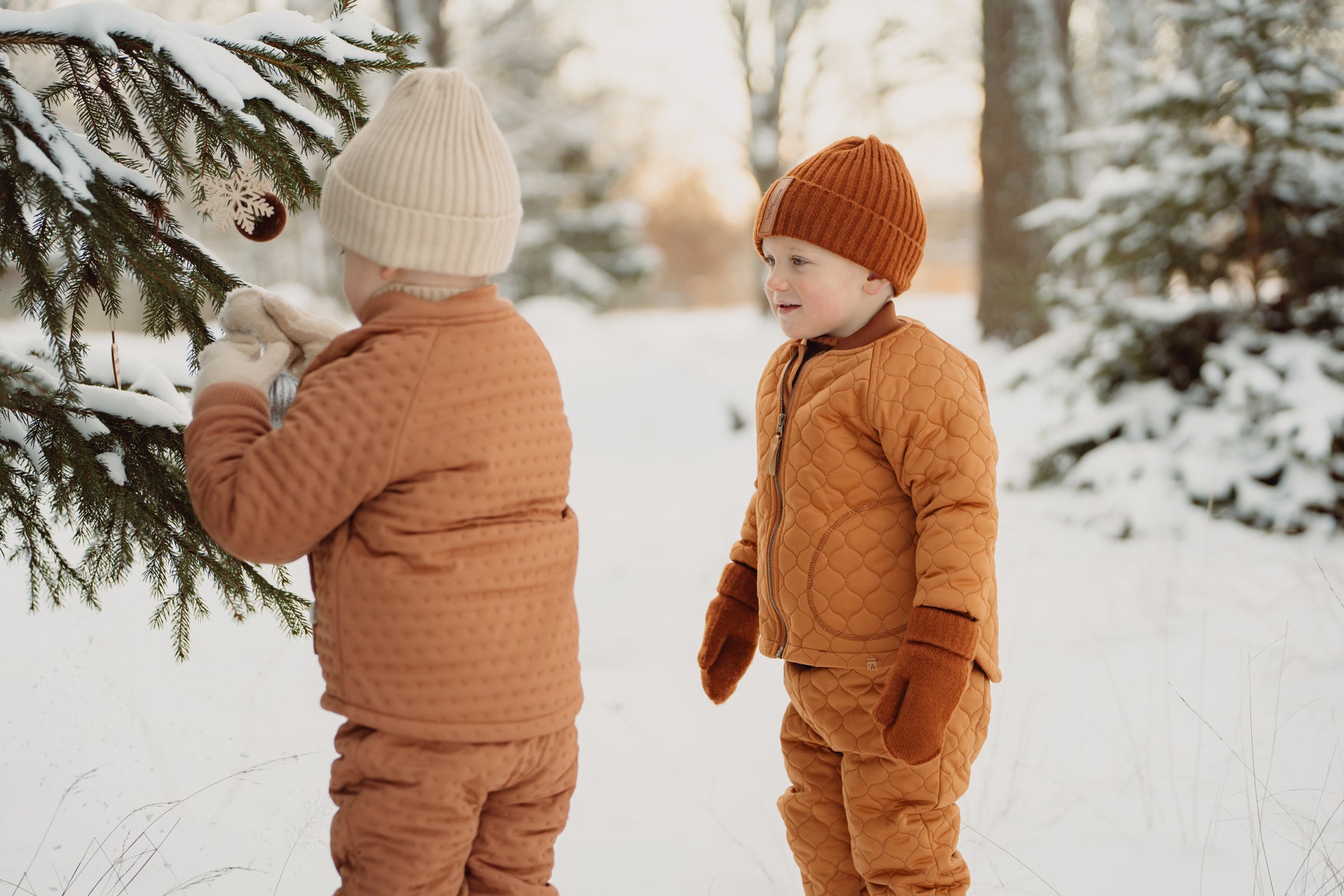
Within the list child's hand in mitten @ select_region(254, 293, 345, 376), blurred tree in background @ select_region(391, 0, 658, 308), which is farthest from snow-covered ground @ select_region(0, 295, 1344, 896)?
blurred tree in background @ select_region(391, 0, 658, 308)

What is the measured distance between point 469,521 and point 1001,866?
179 centimetres

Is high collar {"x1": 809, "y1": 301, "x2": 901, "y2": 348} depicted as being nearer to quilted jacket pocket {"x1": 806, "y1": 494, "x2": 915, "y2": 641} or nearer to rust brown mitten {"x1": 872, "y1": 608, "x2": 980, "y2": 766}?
quilted jacket pocket {"x1": 806, "y1": 494, "x2": 915, "y2": 641}

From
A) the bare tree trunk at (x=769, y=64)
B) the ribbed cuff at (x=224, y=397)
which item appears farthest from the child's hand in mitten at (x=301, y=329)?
the bare tree trunk at (x=769, y=64)

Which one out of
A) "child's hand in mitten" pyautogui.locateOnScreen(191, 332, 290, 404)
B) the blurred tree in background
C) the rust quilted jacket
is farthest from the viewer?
the blurred tree in background

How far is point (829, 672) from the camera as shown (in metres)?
2.04

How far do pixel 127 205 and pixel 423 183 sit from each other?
72 cm

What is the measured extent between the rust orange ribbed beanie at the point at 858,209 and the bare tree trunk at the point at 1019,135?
6664 mm

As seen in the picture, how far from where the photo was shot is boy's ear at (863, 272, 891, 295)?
209 cm

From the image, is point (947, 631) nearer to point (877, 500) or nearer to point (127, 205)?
point (877, 500)

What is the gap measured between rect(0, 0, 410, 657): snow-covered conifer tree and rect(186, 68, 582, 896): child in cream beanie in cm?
43

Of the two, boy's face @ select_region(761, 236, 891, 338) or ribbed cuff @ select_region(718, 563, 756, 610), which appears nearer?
boy's face @ select_region(761, 236, 891, 338)

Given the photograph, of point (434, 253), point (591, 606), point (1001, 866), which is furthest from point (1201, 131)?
point (434, 253)

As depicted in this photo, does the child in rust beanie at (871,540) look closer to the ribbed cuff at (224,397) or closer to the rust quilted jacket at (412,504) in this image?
the rust quilted jacket at (412,504)

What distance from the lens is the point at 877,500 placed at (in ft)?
6.56
